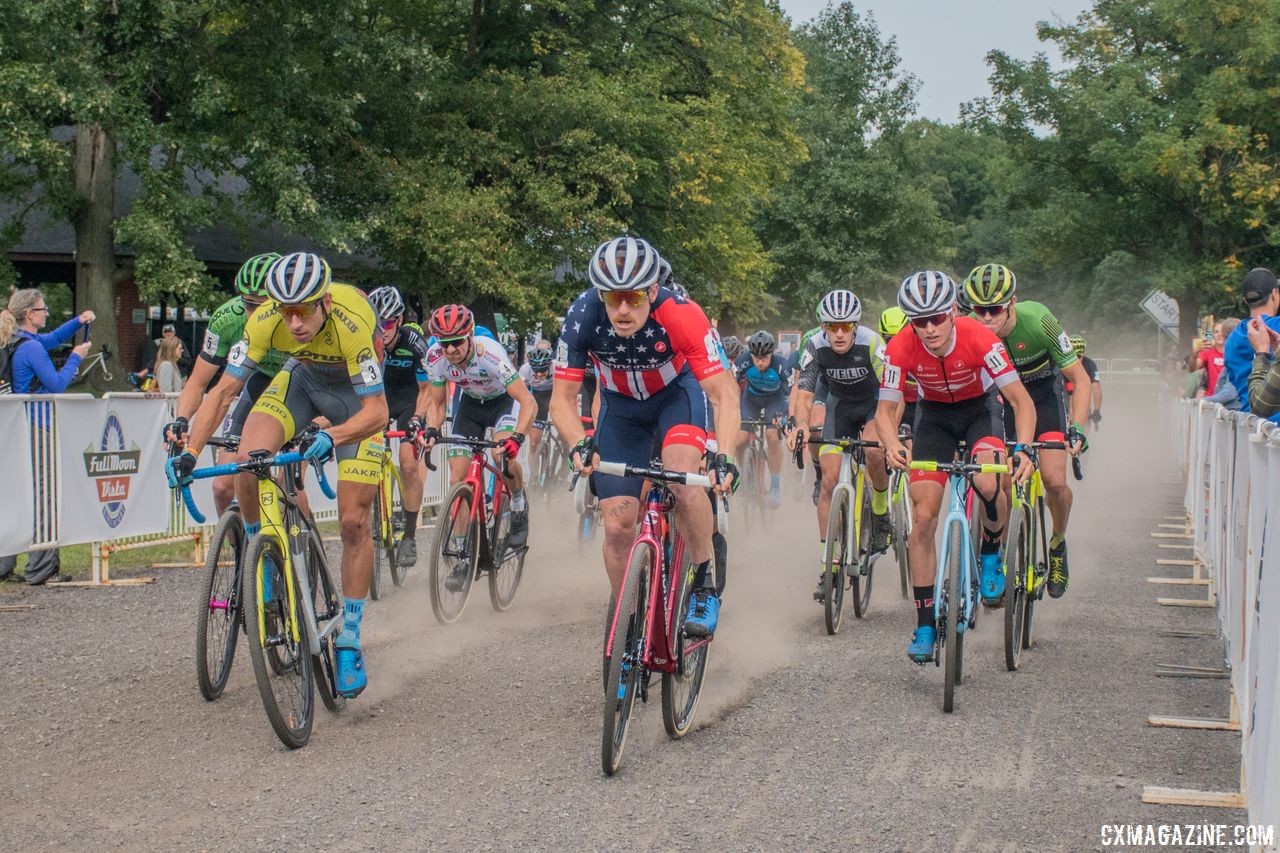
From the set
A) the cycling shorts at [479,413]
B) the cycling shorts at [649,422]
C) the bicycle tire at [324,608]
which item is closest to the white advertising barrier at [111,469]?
the cycling shorts at [479,413]

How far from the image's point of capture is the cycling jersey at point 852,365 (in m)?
10.5

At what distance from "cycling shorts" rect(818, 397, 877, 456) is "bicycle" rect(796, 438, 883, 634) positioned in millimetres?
626

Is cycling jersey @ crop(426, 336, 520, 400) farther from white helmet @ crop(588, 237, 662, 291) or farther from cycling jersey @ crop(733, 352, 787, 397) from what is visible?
cycling jersey @ crop(733, 352, 787, 397)

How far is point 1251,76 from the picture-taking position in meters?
44.3

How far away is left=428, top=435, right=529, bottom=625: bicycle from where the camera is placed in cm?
910

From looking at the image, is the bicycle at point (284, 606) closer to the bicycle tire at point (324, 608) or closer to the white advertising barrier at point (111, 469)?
the bicycle tire at point (324, 608)

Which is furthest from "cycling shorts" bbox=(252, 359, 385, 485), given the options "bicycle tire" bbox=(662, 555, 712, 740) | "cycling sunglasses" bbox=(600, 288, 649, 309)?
"bicycle tire" bbox=(662, 555, 712, 740)

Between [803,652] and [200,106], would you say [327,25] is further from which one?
[803,652]

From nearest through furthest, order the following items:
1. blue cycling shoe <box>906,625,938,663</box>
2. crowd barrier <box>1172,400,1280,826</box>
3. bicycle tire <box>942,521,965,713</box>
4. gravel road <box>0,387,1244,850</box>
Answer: crowd barrier <box>1172,400,1280,826</box> < gravel road <box>0,387,1244,850</box> < bicycle tire <box>942,521,965,713</box> < blue cycling shoe <box>906,625,938,663</box>

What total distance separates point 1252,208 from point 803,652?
135ft

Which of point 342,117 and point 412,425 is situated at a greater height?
point 342,117

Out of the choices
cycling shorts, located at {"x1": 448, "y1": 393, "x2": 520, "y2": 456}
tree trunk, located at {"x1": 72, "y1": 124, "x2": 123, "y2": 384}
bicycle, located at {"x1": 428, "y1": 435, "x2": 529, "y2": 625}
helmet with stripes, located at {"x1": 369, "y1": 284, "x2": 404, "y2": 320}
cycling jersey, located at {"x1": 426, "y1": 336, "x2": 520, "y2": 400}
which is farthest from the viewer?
tree trunk, located at {"x1": 72, "y1": 124, "x2": 123, "y2": 384}

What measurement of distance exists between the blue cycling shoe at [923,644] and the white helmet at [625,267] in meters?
2.42

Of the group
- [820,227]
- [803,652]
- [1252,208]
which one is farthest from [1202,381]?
[820,227]
